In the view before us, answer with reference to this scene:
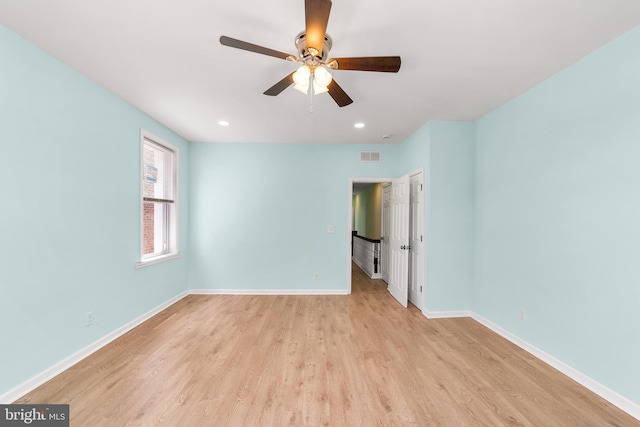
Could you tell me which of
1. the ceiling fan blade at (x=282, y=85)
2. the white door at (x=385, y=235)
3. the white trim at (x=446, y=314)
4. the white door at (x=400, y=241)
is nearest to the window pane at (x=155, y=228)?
the ceiling fan blade at (x=282, y=85)

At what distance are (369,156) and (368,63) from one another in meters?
2.95

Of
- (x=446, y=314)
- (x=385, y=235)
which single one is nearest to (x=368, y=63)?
(x=446, y=314)

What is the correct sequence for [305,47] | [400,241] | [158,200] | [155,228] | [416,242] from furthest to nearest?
[400,241] < [416,242] < [155,228] < [158,200] < [305,47]

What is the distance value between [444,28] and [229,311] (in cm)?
403

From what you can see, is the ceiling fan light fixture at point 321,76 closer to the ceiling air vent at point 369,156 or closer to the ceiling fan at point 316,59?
the ceiling fan at point 316,59

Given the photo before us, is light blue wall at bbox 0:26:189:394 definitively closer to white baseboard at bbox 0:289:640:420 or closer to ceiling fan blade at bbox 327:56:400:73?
white baseboard at bbox 0:289:640:420

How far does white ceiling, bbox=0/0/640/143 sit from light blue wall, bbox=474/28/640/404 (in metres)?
0.29

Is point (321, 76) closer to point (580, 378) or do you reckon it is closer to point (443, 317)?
point (580, 378)

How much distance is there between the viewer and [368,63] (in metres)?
1.69

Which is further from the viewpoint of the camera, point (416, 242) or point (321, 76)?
point (416, 242)

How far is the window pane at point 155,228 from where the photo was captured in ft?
11.6

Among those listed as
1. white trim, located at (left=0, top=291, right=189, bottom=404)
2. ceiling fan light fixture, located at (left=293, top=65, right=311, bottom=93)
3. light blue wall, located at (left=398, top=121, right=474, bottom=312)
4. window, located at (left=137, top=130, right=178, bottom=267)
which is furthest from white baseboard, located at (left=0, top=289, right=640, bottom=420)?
ceiling fan light fixture, located at (left=293, top=65, right=311, bottom=93)

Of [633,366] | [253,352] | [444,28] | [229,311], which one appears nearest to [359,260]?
[229,311]

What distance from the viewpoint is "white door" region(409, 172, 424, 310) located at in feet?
12.1
